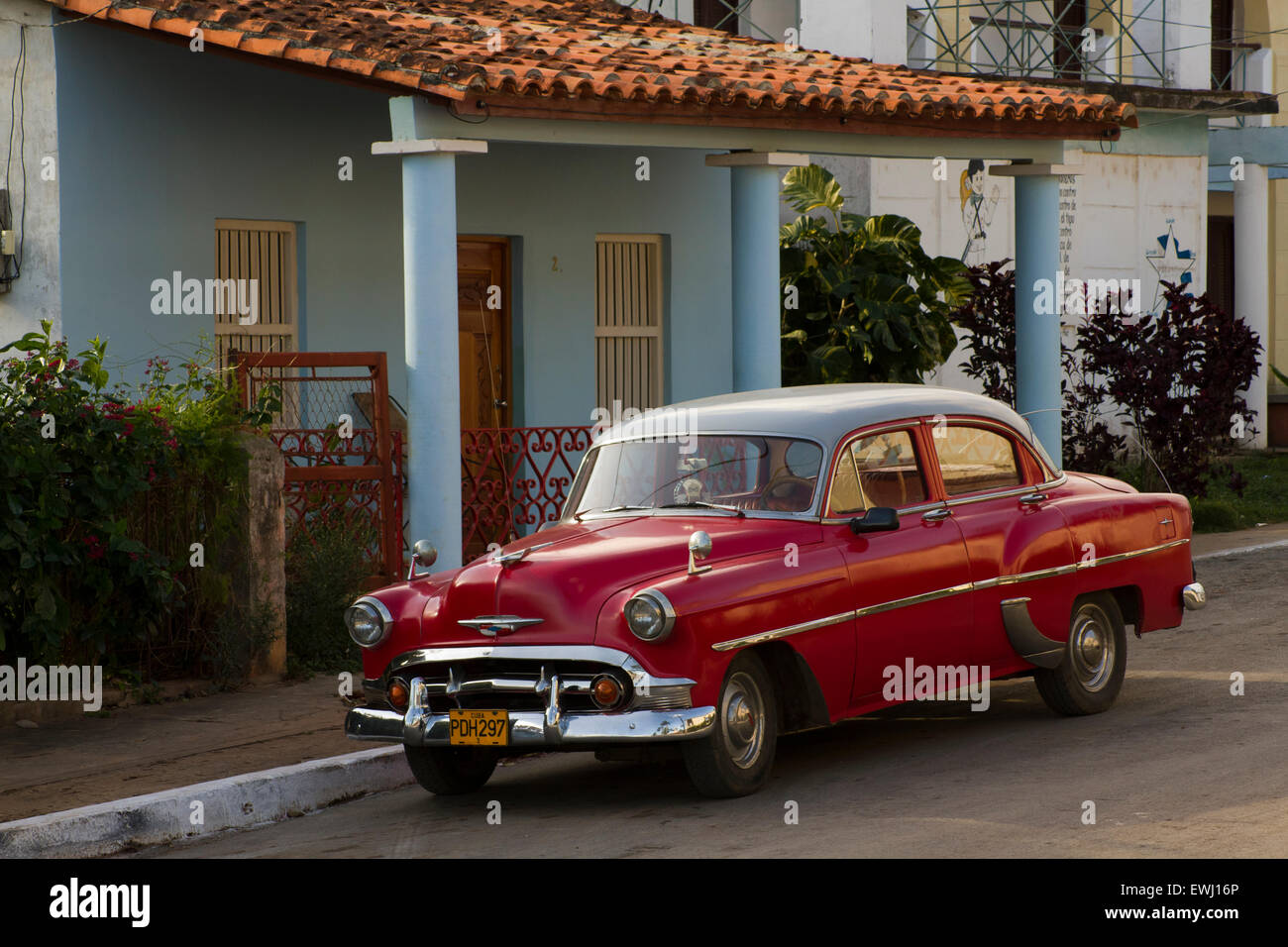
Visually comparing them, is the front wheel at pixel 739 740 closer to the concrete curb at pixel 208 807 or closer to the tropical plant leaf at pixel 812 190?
the concrete curb at pixel 208 807

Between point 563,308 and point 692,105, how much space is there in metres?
3.35

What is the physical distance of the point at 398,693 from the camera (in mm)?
7371

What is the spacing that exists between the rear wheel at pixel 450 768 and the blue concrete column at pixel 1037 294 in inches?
285

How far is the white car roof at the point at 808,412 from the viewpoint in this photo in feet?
26.2

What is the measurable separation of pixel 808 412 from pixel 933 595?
3.20 feet

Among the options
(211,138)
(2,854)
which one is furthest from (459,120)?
(2,854)

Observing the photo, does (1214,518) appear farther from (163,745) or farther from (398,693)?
(398,693)

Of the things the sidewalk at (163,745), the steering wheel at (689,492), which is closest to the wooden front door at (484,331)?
the sidewalk at (163,745)

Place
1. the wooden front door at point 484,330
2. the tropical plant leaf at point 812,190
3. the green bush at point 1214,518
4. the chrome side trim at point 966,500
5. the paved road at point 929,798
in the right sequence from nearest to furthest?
the paved road at point 929,798, the chrome side trim at point 966,500, the wooden front door at point 484,330, the tropical plant leaf at point 812,190, the green bush at point 1214,518

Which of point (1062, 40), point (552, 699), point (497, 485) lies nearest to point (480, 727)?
point (552, 699)

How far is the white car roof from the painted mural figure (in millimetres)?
10320

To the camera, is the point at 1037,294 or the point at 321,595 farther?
the point at 1037,294

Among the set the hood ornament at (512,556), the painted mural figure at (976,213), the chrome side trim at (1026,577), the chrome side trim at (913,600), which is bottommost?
the chrome side trim at (913,600)

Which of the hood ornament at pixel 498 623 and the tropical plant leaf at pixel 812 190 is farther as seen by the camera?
the tropical plant leaf at pixel 812 190
